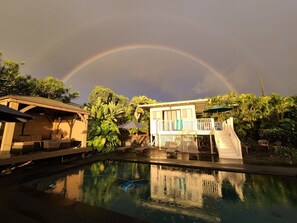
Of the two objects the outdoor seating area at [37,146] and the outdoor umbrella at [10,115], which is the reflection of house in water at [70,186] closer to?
the outdoor umbrella at [10,115]

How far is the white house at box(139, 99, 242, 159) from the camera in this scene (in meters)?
11.7

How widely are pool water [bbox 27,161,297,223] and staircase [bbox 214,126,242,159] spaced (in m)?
3.64

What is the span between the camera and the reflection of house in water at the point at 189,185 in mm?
5599

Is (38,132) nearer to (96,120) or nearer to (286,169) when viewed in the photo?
(96,120)

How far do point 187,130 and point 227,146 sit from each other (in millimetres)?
3859

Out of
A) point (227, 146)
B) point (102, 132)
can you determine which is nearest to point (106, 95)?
point (102, 132)

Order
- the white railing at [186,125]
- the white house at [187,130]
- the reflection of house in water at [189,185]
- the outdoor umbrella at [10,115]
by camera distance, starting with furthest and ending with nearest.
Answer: the white railing at [186,125] < the white house at [187,130] < the reflection of house in water at [189,185] < the outdoor umbrella at [10,115]

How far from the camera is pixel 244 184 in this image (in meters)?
6.70

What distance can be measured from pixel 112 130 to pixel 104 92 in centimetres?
2123

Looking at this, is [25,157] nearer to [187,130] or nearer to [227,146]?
[187,130]

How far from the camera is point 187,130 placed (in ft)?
48.6

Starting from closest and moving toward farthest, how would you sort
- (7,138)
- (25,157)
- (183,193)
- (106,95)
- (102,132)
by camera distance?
(183,193) → (7,138) → (25,157) → (102,132) → (106,95)

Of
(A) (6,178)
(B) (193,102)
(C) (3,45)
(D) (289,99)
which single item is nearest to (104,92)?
(C) (3,45)

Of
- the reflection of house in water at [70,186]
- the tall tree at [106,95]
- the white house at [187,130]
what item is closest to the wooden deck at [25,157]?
the reflection of house in water at [70,186]
